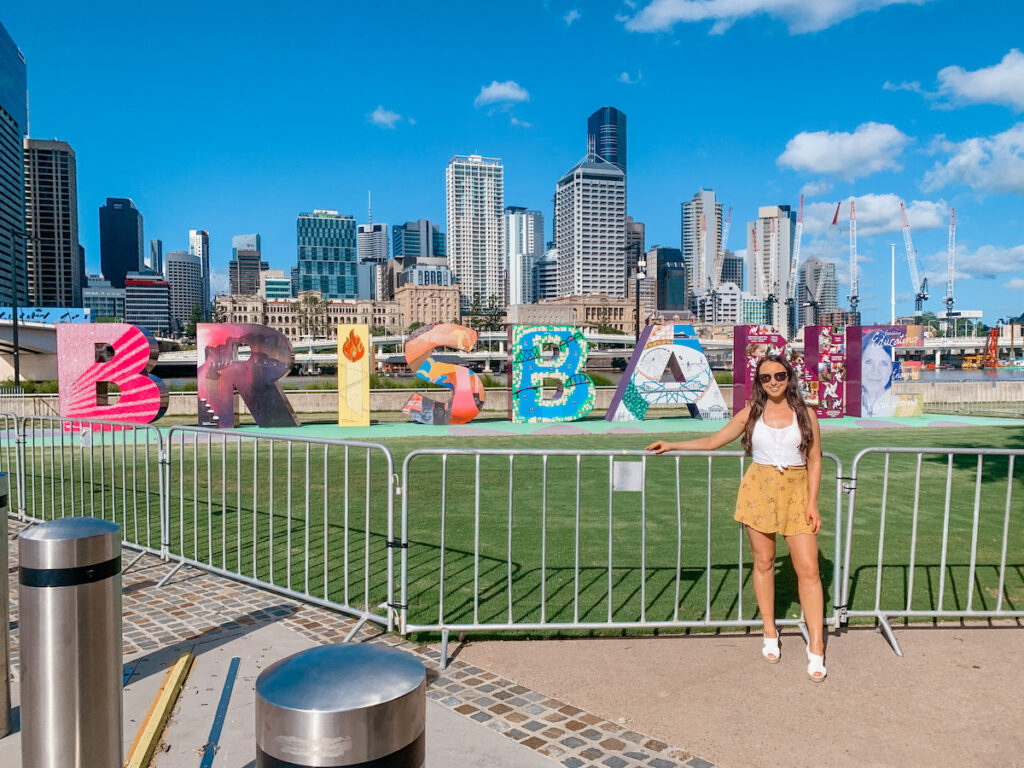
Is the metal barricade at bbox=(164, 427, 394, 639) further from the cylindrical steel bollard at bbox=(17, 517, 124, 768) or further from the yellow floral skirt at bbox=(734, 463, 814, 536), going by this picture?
the yellow floral skirt at bbox=(734, 463, 814, 536)

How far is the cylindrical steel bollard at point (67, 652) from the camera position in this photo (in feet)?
9.84

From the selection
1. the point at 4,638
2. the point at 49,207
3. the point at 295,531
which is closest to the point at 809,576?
the point at 4,638

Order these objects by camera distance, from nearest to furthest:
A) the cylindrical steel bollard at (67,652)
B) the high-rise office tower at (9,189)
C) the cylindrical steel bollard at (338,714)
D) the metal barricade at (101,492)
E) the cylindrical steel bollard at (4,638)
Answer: the cylindrical steel bollard at (338,714) → the cylindrical steel bollard at (67,652) → the cylindrical steel bollard at (4,638) → the metal barricade at (101,492) → the high-rise office tower at (9,189)

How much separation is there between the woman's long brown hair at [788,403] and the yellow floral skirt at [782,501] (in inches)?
6.6

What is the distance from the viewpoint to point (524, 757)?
11.6 ft

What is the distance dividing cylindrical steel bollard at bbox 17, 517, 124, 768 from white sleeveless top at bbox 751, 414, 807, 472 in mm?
3647

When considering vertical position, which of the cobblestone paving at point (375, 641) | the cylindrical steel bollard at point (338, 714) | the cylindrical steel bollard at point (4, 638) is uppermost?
the cylindrical steel bollard at point (338, 714)

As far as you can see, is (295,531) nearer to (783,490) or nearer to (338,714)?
(783,490)

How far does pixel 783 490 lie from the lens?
4656 mm

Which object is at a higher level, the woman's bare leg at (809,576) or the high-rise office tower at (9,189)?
the high-rise office tower at (9,189)

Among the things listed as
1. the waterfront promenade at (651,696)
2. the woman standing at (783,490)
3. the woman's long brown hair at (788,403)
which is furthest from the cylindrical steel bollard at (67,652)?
the woman's long brown hair at (788,403)

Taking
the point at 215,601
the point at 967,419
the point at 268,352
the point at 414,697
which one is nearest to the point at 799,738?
the point at 414,697

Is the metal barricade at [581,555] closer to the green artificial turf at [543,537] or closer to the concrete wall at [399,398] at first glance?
the green artificial turf at [543,537]

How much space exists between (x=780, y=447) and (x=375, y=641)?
2.92m
